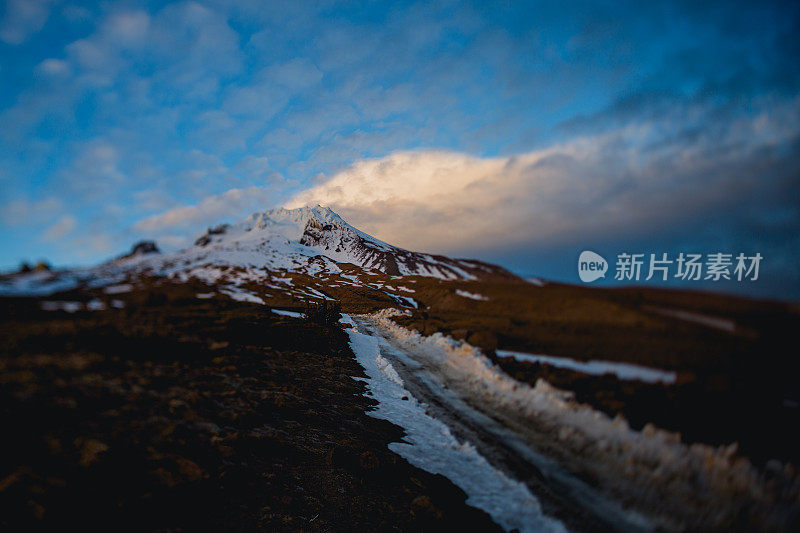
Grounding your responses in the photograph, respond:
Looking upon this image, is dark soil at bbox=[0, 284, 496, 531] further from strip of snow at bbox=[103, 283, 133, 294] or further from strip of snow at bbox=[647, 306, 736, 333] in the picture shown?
strip of snow at bbox=[647, 306, 736, 333]

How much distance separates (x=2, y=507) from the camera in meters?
4.04

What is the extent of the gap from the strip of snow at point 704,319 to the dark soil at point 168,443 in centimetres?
872

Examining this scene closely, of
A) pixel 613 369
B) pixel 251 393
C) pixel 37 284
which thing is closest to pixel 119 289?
pixel 37 284

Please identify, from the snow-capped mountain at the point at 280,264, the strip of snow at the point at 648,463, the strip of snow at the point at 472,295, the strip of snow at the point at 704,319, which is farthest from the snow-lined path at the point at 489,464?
the strip of snow at the point at 472,295

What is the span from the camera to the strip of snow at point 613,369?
935 centimetres

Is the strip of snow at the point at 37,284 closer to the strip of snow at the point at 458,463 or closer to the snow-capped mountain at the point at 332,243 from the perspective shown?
the snow-capped mountain at the point at 332,243

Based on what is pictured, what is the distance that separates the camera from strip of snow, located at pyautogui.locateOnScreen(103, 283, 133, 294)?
23.8 ft

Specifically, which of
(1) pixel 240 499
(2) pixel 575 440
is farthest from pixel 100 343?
(2) pixel 575 440

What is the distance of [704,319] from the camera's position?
827cm

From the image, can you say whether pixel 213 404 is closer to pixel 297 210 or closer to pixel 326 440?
pixel 326 440

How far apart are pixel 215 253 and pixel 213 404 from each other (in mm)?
5554

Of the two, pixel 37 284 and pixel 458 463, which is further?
pixel 458 463

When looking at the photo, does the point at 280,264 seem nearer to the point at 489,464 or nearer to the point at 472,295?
the point at 489,464

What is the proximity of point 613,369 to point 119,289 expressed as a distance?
16.8 meters
